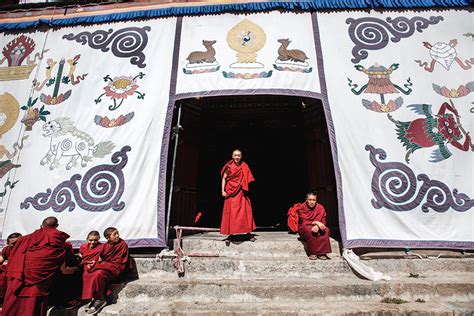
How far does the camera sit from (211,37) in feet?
15.0

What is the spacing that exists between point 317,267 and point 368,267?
0.54 metres

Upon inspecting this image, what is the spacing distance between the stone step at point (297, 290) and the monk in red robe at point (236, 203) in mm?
895

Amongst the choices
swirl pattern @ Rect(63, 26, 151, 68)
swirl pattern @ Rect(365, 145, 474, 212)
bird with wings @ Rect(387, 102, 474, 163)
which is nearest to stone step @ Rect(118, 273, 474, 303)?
swirl pattern @ Rect(365, 145, 474, 212)

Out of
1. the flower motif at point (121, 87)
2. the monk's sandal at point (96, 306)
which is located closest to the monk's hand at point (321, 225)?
the monk's sandal at point (96, 306)

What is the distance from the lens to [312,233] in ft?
12.5

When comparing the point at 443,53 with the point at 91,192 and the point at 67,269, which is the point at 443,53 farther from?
the point at 67,269

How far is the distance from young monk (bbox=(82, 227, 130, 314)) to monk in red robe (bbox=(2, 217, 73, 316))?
1.07 ft

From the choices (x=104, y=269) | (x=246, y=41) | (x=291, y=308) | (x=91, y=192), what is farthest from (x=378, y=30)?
(x=104, y=269)

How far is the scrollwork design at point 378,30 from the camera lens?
4371mm

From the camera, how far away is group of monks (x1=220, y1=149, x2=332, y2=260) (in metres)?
3.76

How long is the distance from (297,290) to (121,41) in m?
4.21

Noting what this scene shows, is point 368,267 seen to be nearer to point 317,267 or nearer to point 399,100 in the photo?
point 317,267

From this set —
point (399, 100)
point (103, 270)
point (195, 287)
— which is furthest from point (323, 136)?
point (103, 270)

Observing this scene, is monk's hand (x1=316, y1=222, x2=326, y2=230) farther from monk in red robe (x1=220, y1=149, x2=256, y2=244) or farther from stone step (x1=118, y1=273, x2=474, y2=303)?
monk in red robe (x1=220, y1=149, x2=256, y2=244)
